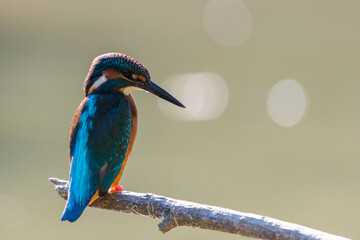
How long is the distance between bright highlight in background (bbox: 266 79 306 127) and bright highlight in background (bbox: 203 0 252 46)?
5.17 ft

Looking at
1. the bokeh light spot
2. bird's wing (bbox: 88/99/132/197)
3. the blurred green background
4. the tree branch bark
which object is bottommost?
the tree branch bark

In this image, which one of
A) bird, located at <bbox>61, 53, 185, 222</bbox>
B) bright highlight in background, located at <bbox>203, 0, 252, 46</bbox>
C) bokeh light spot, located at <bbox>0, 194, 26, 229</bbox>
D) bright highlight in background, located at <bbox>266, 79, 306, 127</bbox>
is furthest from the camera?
bright highlight in background, located at <bbox>203, 0, 252, 46</bbox>

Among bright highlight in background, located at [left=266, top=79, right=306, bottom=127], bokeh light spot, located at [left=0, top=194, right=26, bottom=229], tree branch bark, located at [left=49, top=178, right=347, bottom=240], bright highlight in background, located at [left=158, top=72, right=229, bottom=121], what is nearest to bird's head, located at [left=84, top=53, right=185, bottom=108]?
tree branch bark, located at [left=49, top=178, right=347, bottom=240]

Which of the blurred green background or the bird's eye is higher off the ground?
the blurred green background

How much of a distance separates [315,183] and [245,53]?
3.42 m

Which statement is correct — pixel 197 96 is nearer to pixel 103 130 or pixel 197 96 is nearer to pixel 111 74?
pixel 111 74

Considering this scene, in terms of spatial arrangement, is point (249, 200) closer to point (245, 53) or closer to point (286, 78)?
point (286, 78)

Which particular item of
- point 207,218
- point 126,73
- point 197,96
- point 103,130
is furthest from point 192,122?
point 207,218

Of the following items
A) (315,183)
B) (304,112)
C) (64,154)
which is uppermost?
(304,112)

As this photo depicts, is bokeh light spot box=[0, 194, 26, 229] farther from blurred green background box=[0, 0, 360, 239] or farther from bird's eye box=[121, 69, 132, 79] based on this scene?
bird's eye box=[121, 69, 132, 79]

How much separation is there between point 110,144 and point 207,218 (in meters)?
0.61

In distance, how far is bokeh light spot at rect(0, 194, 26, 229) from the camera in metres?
4.50

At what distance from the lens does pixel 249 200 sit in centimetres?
457

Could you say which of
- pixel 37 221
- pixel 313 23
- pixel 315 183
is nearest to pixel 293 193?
pixel 315 183
